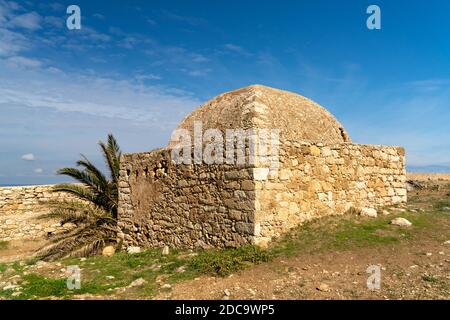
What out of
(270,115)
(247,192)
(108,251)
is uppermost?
(270,115)

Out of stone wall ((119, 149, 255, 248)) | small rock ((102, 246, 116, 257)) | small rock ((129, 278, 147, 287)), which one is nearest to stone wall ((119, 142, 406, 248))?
stone wall ((119, 149, 255, 248))

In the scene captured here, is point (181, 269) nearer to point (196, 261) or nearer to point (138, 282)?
point (196, 261)

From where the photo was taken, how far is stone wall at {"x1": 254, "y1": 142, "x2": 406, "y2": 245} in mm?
6539

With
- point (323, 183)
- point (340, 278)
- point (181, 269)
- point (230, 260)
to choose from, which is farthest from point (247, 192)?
point (340, 278)

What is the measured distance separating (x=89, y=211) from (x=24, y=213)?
503 cm

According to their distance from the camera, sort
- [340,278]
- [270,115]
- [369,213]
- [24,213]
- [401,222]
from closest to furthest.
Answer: [340,278] < [401,222] < [270,115] < [369,213] < [24,213]

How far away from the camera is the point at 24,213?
12961mm

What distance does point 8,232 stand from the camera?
12.6 metres

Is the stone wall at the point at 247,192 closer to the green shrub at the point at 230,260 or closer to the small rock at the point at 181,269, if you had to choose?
the green shrub at the point at 230,260

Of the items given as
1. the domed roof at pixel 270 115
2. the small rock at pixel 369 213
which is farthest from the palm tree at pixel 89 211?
the small rock at pixel 369 213

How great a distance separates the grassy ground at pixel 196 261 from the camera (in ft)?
17.3
